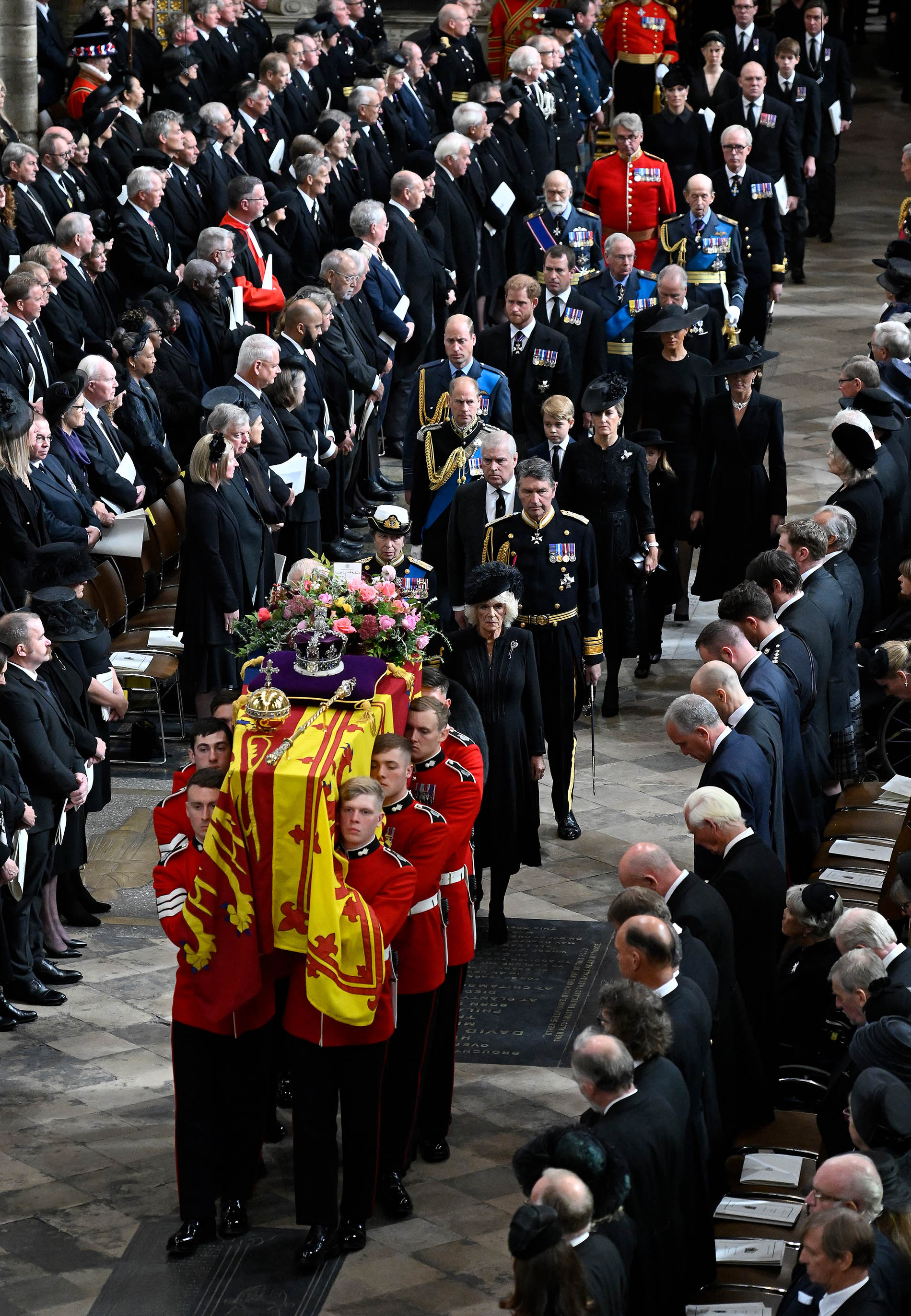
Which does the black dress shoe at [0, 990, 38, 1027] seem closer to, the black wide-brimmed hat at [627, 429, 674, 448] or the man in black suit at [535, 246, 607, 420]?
the black wide-brimmed hat at [627, 429, 674, 448]

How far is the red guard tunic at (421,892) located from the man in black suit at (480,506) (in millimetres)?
3048

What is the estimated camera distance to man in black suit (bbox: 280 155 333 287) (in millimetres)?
13945

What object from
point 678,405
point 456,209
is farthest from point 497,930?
point 456,209

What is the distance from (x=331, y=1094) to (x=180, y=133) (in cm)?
857

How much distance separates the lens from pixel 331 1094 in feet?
21.7

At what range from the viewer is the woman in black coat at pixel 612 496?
35.4ft

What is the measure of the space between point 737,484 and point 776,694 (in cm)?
371

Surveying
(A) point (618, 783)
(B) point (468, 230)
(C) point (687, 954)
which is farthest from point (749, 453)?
(C) point (687, 954)

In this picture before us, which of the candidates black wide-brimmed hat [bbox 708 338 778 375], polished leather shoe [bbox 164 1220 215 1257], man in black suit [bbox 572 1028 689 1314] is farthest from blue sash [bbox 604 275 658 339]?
man in black suit [bbox 572 1028 689 1314]

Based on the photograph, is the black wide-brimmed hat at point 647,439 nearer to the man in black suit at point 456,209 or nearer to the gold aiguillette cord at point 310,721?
the man in black suit at point 456,209

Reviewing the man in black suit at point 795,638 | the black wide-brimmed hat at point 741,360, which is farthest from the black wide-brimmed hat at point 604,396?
the man in black suit at point 795,638

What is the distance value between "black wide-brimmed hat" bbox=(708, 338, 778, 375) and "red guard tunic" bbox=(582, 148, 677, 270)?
3.75 meters

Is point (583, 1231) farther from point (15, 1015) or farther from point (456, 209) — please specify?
point (456, 209)

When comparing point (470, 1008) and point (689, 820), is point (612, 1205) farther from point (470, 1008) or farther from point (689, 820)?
point (470, 1008)
